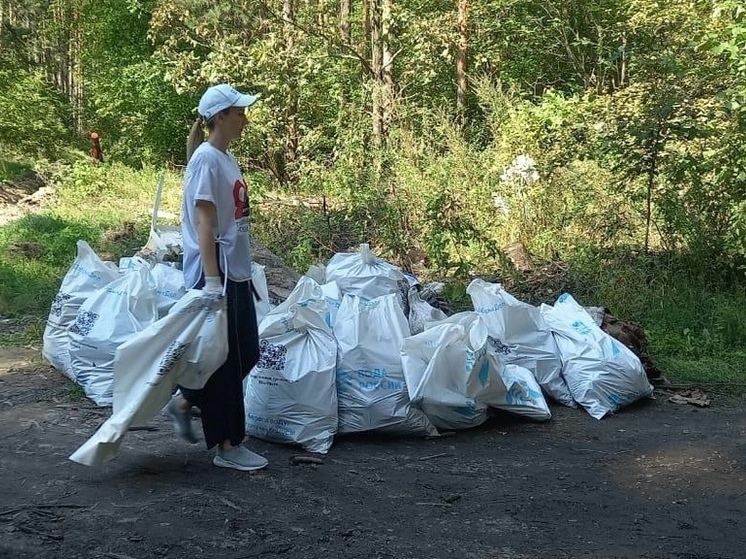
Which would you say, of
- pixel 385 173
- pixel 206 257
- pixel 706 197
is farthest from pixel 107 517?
pixel 385 173

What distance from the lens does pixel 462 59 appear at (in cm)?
1169

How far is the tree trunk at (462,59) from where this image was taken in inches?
439

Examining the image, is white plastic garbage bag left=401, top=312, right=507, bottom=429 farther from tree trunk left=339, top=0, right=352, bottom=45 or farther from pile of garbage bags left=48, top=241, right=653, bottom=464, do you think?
tree trunk left=339, top=0, right=352, bottom=45

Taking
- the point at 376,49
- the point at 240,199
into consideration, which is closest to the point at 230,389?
the point at 240,199

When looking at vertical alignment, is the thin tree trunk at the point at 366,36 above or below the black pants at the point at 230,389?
above

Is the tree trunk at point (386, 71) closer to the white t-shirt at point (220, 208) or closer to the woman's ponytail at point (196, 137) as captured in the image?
the woman's ponytail at point (196, 137)

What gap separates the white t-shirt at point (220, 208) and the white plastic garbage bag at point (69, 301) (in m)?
1.62

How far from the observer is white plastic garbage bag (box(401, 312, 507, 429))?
3.60m

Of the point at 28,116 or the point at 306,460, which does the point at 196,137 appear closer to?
the point at 306,460

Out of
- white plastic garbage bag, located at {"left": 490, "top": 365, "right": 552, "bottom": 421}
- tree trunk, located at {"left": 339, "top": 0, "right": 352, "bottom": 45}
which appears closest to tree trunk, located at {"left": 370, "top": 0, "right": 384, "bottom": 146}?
tree trunk, located at {"left": 339, "top": 0, "right": 352, "bottom": 45}

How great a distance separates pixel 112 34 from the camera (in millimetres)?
15844

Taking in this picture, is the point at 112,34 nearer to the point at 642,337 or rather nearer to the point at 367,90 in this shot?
the point at 367,90

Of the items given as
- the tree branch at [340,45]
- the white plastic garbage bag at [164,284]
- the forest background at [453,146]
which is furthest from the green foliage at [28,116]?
the white plastic garbage bag at [164,284]

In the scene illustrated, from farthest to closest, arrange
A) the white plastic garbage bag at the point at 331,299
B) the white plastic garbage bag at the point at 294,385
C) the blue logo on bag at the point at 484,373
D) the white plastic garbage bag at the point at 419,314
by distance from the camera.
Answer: the white plastic garbage bag at the point at 419,314 → the white plastic garbage bag at the point at 331,299 → the blue logo on bag at the point at 484,373 → the white plastic garbage bag at the point at 294,385
